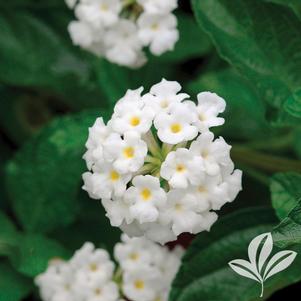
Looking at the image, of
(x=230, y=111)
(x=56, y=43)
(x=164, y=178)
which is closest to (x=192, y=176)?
(x=164, y=178)

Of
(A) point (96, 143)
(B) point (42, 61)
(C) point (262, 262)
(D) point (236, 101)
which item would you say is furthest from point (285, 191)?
(B) point (42, 61)

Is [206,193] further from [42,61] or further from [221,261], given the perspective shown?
[42,61]

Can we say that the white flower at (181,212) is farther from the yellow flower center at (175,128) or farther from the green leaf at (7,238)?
the green leaf at (7,238)

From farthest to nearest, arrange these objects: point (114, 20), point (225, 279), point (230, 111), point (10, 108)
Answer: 1. point (10, 108)
2. point (230, 111)
3. point (114, 20)
4. point (225, 279)

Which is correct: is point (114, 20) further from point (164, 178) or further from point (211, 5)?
point (164, 178)

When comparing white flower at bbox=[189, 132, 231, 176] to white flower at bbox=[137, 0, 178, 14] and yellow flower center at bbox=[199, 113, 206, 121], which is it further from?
white flower at bbox=[137, 0, 178, 14]

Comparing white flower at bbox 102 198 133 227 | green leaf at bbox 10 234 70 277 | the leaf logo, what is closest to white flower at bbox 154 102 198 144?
white flower at bbox 102 198 133 227

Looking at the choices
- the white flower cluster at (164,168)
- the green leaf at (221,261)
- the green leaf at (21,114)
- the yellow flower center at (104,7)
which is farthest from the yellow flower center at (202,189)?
the green leaf at (21,114)
